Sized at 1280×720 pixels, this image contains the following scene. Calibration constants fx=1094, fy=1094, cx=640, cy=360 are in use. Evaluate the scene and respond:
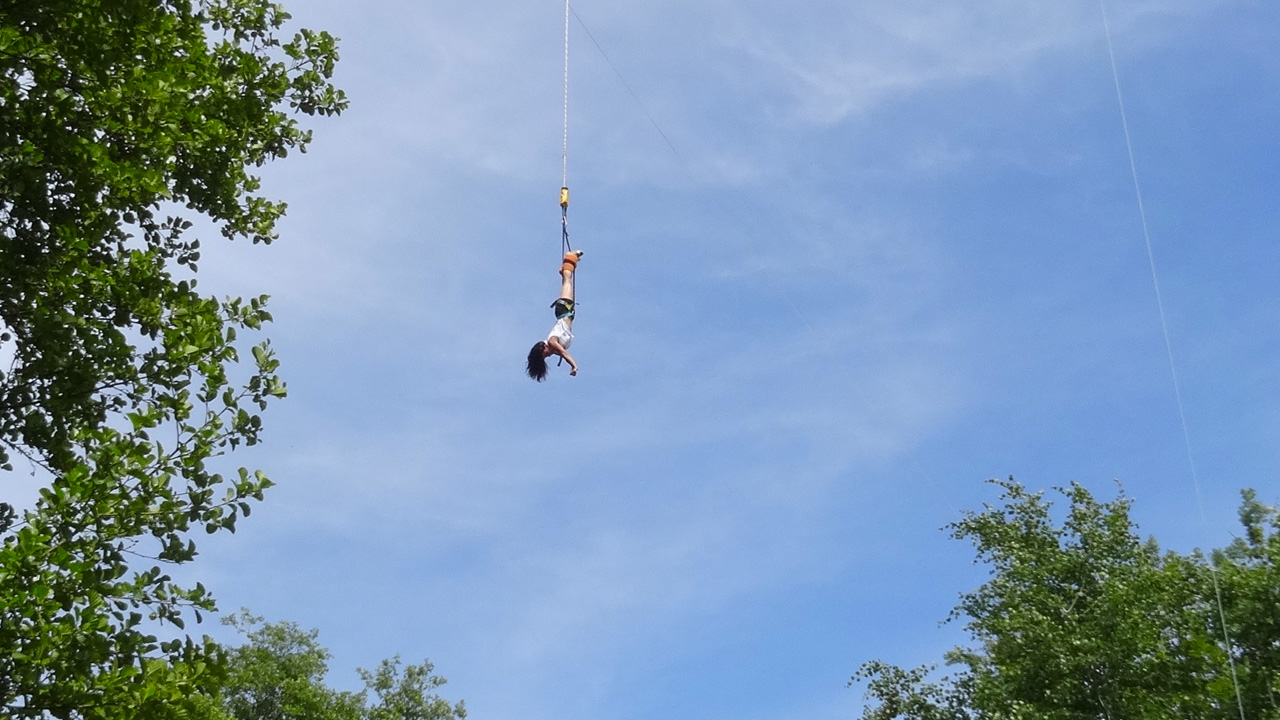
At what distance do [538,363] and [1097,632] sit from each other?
16492 mm

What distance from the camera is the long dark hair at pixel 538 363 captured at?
47.7ft

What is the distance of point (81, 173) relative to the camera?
918cm

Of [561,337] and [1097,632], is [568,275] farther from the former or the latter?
[1097,632]

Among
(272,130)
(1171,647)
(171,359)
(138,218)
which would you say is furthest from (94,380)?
(1171,647)

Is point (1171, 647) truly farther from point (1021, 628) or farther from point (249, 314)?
point (249, 314)

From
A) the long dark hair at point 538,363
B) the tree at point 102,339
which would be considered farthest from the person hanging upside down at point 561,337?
the tree at point 102,339

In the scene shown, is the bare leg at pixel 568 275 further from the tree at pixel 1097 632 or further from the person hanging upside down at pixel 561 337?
the tree at pixel 1097 632

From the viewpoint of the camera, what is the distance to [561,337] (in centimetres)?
1445

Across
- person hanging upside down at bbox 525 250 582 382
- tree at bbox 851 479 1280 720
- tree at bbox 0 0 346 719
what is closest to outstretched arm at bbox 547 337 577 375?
person hanging upside down at bbox 525 250 582 382

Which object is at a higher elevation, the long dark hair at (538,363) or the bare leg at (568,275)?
the bare leg at (568,275)

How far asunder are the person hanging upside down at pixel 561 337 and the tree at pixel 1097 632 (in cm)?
1564

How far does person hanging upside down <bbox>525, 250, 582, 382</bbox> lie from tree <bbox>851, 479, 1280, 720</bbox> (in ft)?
51.3

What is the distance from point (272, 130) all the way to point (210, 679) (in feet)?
18.5

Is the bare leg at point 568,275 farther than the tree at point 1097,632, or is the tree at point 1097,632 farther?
the tree at point 1097,632
